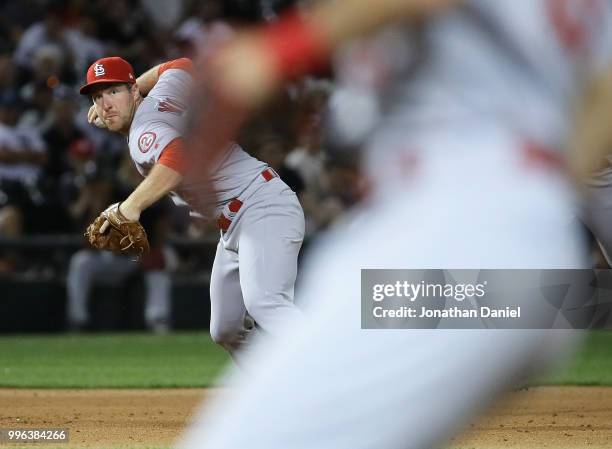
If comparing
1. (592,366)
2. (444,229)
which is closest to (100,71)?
(444,229)

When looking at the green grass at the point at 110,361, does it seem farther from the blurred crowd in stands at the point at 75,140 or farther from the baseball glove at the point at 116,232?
the baseball glove at the point at 116,232

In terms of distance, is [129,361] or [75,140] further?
[75,140]

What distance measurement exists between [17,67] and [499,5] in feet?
38.9

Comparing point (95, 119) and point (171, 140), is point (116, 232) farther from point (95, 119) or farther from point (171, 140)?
point (95, 119)

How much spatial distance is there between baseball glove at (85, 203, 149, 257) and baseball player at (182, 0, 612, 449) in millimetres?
3069

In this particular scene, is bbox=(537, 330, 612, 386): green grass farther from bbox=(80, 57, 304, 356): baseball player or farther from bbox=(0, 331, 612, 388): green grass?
bbox=(80, 57, 304, 356): baseball player

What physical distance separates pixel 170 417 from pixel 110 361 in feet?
11.0

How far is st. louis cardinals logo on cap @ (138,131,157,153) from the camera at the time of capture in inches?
195

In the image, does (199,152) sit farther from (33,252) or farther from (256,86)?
(33,252)

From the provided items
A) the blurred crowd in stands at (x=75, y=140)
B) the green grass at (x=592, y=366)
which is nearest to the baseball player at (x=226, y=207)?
the green grass at (x=592, y=366)

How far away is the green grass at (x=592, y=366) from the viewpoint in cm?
817

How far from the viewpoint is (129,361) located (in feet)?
31.6

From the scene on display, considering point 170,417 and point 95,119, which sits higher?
point 95,119

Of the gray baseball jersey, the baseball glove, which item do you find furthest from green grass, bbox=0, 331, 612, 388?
the baseball glove
